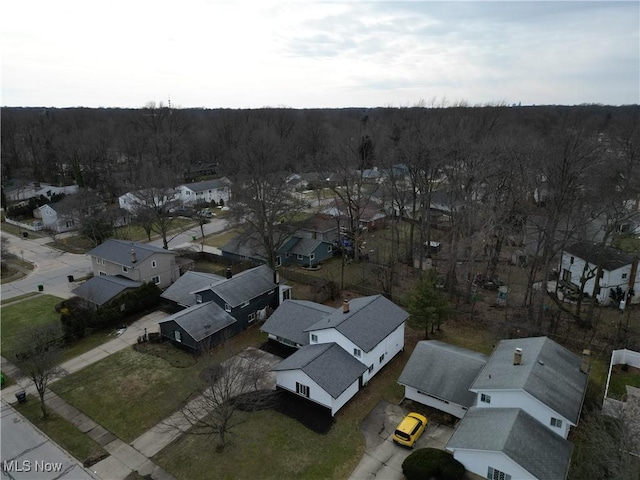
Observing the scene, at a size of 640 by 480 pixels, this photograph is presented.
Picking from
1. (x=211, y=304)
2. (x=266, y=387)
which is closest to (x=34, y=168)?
(x=211, y=304)

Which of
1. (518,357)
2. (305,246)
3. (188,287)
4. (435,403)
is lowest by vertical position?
(435,403)

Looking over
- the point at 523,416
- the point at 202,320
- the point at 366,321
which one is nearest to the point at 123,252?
the point at 202,320

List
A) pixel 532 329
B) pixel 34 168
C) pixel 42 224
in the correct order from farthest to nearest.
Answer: pixel 34 168, pixel 42 224, pixel 532 329

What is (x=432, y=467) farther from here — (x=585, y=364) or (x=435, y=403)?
(x=585, y=364)

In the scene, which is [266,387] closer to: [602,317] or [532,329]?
[532,329]

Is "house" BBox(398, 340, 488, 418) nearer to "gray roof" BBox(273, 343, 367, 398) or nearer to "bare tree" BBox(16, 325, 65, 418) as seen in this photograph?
"gray roof" BBox(273, 343, 367, 398)
